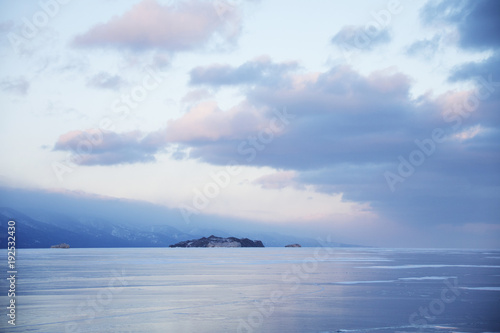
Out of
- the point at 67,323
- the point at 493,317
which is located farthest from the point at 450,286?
the point at 67,323

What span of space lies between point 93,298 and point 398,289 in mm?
25101

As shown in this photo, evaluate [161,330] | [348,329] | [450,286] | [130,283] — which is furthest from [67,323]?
[450,286]

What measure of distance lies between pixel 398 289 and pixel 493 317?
1463 cm

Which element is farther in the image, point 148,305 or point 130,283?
point 130,283

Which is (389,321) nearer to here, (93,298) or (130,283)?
(93,298)

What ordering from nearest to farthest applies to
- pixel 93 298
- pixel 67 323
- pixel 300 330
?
pixel 300 330
pixel 67 323
pixel 93 298

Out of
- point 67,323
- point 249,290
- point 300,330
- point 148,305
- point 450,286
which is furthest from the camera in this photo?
point 450,286

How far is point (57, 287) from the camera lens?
42438 millimetres

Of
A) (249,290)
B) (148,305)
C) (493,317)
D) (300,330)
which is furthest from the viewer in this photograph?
(249,290)

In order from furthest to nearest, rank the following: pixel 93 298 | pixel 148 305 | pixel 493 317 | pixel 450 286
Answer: pixel 450 286, pixel 93 298, pixel 148 305, pixel 493 317

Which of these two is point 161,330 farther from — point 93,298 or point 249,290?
point 249,290

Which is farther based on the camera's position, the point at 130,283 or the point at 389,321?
the point at 130,283

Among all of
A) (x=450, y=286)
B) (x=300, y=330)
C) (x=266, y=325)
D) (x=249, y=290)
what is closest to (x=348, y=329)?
(x=300, y=330)

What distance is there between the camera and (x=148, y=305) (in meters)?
31.5
